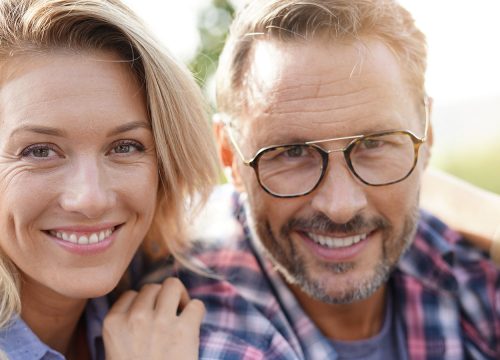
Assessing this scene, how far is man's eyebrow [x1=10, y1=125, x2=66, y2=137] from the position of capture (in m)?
2.05

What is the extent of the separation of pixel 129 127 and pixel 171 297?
695 mm

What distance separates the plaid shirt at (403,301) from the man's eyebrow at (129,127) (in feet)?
2.51

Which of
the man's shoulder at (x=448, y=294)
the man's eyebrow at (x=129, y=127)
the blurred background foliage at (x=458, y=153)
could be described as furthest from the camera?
the blurred background foliage at (x=458, y=153)

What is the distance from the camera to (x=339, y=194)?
2.46 m

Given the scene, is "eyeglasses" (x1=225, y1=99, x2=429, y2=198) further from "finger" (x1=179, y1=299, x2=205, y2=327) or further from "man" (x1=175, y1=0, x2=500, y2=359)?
"finger" (x1=179, y1=299, x2=205, y2=327)

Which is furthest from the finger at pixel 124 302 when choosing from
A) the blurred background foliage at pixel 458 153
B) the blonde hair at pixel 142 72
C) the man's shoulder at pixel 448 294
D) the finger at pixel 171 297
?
the blurred background foliage at pixel 458 153

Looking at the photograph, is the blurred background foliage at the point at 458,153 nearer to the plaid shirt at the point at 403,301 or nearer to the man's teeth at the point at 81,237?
the plaid shirt at the point at 403,301

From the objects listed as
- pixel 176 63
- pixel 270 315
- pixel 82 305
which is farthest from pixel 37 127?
pixel 270 315

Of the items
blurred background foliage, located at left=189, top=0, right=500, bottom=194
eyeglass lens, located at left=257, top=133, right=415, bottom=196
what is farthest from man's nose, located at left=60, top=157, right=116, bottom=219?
blurred background foliage, located at left=189, top=0, right=500, bottom=194

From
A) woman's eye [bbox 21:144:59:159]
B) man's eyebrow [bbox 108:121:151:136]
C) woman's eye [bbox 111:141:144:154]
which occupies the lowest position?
woman's eye [bbox 111:141:144:154]

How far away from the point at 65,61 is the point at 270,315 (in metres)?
1.29

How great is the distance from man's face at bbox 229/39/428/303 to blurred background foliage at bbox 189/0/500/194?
217 inches

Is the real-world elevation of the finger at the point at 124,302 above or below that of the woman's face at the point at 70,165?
below

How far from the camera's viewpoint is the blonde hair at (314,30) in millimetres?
2566
